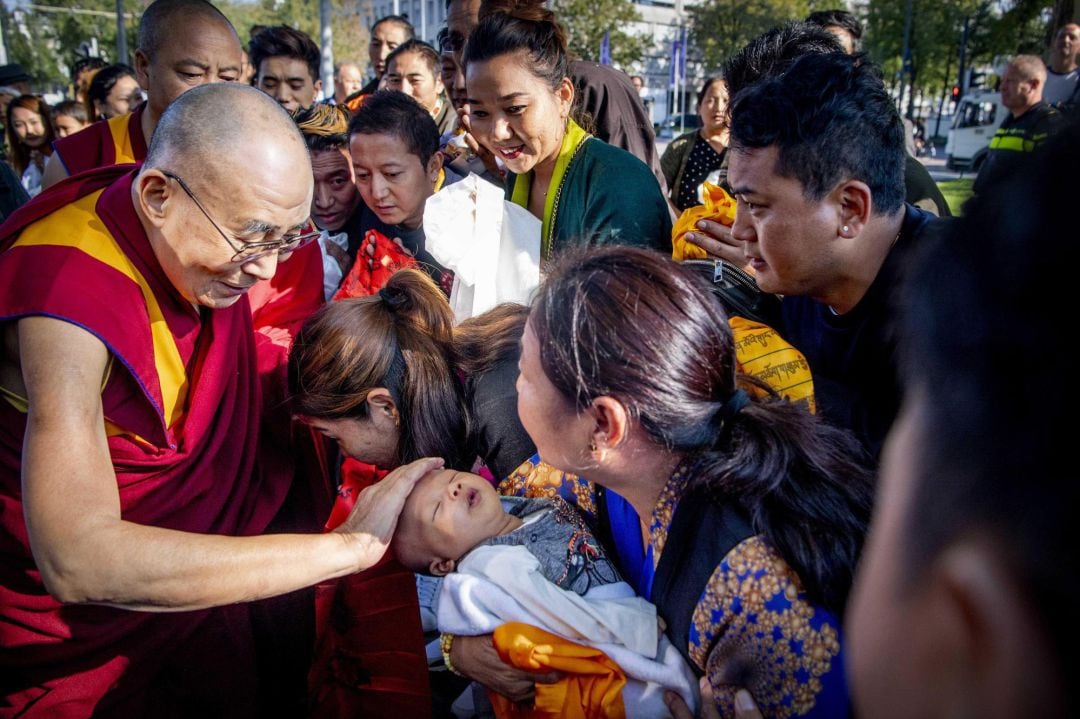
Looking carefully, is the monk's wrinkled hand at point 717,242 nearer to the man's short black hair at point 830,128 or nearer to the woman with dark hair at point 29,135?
the man's short black hair at point 830,128

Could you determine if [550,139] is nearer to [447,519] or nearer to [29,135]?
[447,519]

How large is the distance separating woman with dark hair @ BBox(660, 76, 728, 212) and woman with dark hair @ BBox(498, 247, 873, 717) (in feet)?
10.7

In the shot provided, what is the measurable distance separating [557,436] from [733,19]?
33.0 meters

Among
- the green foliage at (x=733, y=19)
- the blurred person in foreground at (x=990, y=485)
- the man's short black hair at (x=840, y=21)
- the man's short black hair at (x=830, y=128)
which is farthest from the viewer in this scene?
the green foliage at (x=733, y=19)

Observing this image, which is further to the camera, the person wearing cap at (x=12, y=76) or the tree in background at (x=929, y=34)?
the tree in background at (x=929, y=34)

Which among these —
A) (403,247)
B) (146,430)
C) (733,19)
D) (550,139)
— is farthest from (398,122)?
(733,19)

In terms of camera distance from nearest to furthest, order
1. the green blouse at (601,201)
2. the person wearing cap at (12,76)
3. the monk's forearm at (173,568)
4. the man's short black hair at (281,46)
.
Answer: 1. the monk's forearm at (173,568)
2. the green blouse at (601,201)
3. the man's short black hair at (281,46)
4. the person wearing cap at (12,76)

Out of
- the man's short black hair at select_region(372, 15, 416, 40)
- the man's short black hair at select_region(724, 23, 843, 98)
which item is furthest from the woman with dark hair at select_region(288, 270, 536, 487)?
the man's short black hair at select_region(372, 15, 416, 40)

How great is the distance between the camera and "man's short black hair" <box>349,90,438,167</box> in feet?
10.1

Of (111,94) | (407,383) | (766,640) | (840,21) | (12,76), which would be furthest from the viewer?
(12,76)

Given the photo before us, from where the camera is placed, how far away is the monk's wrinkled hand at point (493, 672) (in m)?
1.61

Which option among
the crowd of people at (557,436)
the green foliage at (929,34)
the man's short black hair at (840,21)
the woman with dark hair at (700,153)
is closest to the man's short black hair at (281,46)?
the crowd of people at (557,436)

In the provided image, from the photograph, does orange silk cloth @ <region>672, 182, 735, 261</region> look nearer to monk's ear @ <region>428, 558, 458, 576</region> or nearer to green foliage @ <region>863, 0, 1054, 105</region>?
monk's ear @ <region>428, 558, 458, 576</region>

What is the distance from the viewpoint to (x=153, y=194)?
5.54 feet
